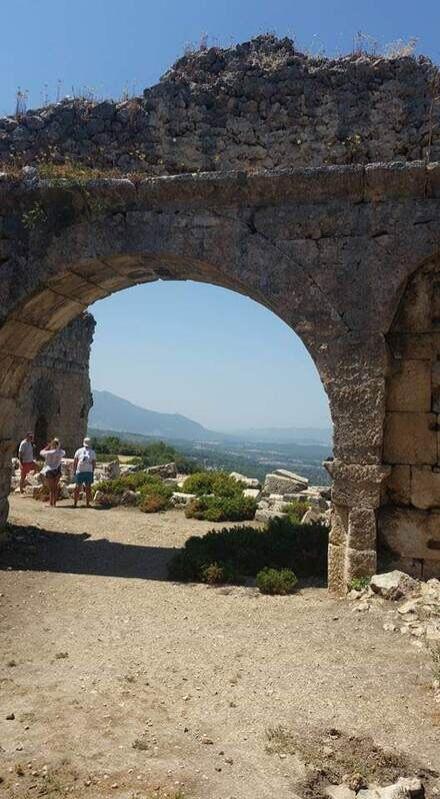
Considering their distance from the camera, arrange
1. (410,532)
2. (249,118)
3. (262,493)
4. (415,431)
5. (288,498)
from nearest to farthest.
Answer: (410,532)
(415,431)
(249,118)
(288,498)
(262,493)

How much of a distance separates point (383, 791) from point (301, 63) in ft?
40.1

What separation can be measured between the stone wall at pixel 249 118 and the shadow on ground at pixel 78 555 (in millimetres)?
6877

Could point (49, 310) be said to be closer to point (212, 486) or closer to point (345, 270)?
point (345, 270)

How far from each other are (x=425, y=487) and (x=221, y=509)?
20.3 feet

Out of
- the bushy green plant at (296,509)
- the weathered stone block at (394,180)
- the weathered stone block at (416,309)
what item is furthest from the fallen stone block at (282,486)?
the weathered stone block at (394,180)

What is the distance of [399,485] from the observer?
694cm

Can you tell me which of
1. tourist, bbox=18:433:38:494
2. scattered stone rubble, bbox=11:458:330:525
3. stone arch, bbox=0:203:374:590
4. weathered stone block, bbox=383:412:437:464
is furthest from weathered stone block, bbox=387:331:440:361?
tourist, bbox=18:433:38:494

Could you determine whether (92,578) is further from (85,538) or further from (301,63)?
(301,63)

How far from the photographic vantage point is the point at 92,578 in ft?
25.3

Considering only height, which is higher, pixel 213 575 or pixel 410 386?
pixel 410 386

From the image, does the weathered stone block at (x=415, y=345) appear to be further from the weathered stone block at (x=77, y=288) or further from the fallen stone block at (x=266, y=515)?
the fallen stone block at (x=266, y=515)

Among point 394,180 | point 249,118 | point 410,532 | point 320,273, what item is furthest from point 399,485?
point 249,118

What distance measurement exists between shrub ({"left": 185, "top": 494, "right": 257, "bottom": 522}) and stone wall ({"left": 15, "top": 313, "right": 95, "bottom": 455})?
8.68m

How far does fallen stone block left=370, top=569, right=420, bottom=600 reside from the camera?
6223 millimetres
